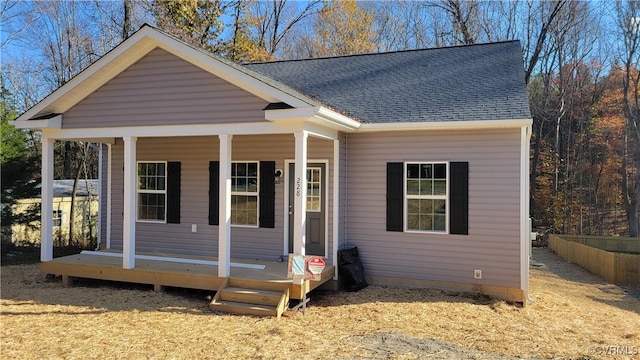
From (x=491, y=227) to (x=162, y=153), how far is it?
6.67 meters

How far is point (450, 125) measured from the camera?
734 cm

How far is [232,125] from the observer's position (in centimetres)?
685

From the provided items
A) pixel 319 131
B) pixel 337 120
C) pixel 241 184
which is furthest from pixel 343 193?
pixel 241 184

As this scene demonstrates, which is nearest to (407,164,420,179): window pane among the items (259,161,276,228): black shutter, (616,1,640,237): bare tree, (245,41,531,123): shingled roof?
(245,41,531,123): shingled roof

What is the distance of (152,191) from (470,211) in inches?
256

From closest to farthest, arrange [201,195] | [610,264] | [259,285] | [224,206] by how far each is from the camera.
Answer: [259,285], [224,206], [201,195], [610,264]

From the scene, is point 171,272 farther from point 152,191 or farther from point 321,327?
point 321,327

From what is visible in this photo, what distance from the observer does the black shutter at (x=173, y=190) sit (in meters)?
9.23

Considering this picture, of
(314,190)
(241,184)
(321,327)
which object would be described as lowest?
(321,327)

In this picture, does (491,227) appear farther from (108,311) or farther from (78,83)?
(78,83)

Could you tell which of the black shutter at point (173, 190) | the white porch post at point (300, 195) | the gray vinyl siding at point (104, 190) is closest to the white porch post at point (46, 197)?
the gray vinyl siding at point (104, 190)

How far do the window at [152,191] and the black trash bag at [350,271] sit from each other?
412cm

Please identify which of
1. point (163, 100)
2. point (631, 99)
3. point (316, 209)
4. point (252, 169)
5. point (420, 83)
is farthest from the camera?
point (631, 99)

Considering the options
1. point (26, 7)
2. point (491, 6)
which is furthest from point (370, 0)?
point (26, 7)
